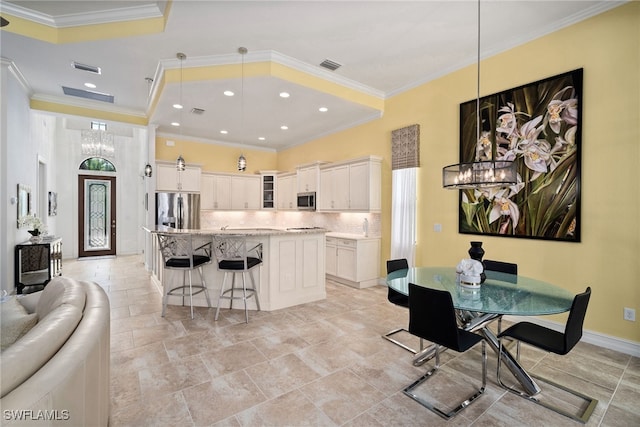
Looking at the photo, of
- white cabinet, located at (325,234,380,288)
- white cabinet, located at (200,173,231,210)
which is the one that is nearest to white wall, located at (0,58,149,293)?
white cabinet, located at (200,173,231,210)

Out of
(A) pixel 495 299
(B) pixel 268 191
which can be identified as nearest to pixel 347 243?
(A) pixel 495 299

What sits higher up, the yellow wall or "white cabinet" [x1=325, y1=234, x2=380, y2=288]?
the yellow wall

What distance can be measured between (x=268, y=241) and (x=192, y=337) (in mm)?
1461

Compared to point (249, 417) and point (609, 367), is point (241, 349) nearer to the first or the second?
point (249, 417)

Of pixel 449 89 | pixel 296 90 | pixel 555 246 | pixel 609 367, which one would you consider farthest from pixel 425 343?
pixel 296 90

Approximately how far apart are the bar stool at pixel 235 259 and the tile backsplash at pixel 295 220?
252cm

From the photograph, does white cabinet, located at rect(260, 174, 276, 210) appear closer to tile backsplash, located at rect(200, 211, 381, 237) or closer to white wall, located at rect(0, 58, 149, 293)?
tile backsplash, located at rect(200, 211, 381, 237)

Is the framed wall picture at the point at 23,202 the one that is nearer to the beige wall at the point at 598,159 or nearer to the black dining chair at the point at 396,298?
the black dining chair at the point at 396,298

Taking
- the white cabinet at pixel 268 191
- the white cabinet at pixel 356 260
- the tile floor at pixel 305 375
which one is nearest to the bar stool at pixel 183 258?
the tile floor at pixel 305 375

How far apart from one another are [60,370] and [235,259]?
270cm

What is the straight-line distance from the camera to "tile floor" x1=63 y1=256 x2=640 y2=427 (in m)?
2.02

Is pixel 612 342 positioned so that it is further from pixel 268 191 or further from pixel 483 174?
pixel 268 191

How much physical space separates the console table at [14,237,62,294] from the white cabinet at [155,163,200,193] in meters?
2.21

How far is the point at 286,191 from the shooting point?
773cm
